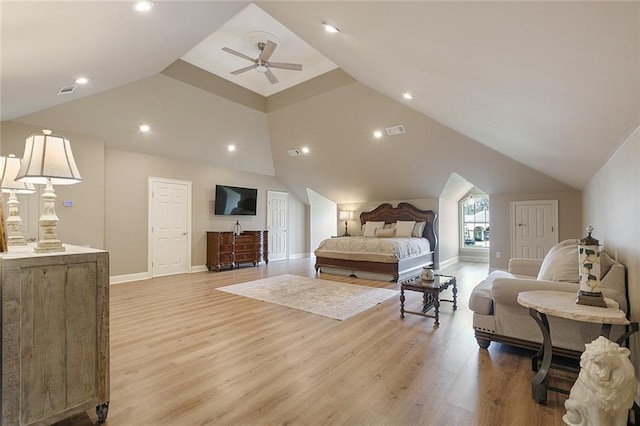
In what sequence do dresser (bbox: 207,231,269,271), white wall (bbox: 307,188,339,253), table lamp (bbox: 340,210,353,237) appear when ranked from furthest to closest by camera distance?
white wall (bbox: 307,188,339,253) → table lamp (bbox: 340,210,353,237) → dresser (bbox: 207,231,269,271)

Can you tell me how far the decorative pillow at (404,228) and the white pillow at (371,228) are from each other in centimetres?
55

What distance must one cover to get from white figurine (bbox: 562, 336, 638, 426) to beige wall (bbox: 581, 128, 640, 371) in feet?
2.41

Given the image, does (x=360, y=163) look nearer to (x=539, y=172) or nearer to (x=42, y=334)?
(x=539, y=172)

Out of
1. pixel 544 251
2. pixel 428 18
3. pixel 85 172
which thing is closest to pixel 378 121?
pixel 428 18

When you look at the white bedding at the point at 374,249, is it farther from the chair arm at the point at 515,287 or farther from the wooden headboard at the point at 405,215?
the chair arm at the point at 515,287

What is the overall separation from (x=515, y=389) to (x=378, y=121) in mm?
4814

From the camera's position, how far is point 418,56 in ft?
8.61

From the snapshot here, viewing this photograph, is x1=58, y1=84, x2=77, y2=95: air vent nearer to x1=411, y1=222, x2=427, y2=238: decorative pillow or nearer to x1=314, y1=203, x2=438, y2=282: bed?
x1=314, y1=203, x2=438, y2=282: bed

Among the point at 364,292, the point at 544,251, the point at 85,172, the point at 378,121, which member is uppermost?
the point at 378,121

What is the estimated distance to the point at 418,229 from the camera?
7707 mm

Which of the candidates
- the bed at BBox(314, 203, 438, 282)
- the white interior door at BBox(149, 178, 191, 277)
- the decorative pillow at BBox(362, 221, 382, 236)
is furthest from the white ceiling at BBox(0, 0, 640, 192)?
the decorative pillow at BBox(362, 221, 382, 236)

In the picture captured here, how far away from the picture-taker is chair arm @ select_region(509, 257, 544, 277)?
378cm

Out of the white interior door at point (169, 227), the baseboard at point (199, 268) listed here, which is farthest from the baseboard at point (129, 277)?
the baseboard at point (199, 268)

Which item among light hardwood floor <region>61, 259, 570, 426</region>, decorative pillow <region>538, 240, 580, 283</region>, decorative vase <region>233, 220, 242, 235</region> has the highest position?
decorative vase <region>233, 220, 242, 235</region>
